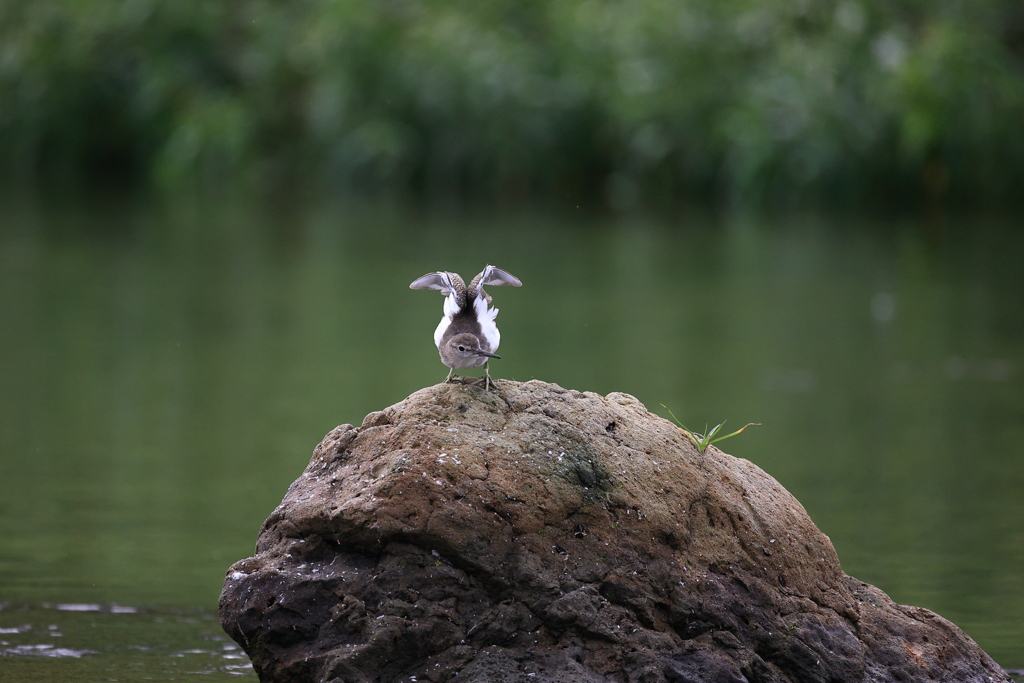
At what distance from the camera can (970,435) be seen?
1148cm

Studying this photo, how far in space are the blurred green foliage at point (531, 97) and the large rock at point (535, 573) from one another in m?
21.3

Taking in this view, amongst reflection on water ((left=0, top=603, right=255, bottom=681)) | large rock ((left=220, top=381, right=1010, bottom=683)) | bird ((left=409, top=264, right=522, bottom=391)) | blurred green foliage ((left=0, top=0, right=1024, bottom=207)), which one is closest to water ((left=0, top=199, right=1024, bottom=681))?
reflection on water ((left=0, top=603, right=255, bottom=681))

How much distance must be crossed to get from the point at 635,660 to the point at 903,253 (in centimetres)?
1729

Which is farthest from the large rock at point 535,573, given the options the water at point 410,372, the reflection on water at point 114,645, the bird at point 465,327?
the water at point 410,372

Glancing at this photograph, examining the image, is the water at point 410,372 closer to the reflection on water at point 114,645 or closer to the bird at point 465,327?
the reflection on water at point 114,645

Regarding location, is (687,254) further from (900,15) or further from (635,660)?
(635,660)

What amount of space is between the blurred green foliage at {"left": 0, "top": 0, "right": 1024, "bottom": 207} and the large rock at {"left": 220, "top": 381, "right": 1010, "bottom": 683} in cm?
2127

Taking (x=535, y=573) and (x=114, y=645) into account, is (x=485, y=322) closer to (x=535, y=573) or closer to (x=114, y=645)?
(x=535, y=573)

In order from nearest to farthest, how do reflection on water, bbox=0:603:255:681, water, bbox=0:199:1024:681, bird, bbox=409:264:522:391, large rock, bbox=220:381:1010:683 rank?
large rock, bbox=220:381:1010:683 → bird, bbox=409:264:522:391 → reflection on water, bbox=0:603:255:681 → water, bbox=0:199:1024:681

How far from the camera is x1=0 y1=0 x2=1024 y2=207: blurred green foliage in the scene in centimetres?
2627

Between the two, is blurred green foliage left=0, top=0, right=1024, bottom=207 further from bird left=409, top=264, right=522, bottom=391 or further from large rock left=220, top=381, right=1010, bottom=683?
bird left=409, top=264, right=522, bottom=391

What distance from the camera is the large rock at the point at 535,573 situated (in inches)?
197

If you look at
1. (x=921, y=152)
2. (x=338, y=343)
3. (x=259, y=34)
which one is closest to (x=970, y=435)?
(x=338, y=343)

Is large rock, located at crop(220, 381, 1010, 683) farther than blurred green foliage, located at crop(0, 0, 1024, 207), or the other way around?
blurred green foliage, located at crop(0, 0, 1024, 207)
